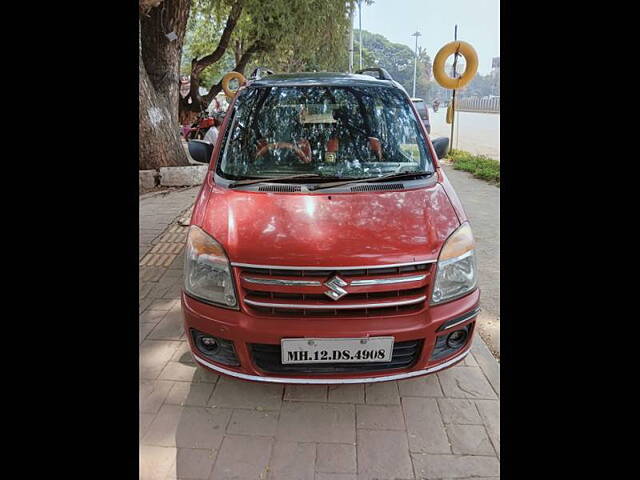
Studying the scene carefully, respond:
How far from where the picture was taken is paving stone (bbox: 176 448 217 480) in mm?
2064

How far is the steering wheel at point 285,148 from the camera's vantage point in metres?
3.11

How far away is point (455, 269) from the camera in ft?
7.54

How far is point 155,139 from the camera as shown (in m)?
7.91

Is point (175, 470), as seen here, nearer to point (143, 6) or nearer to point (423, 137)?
point (423, 137)

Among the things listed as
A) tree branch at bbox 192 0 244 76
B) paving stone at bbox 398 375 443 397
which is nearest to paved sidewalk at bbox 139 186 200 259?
paving stone at bbox 398 375 443 397

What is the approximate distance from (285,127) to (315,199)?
102 cm

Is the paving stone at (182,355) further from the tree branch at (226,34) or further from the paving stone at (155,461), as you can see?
the tree branch at (226,34)

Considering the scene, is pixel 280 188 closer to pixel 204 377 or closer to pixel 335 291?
pixel 335 291

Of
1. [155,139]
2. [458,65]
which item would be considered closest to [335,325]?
[155,139]

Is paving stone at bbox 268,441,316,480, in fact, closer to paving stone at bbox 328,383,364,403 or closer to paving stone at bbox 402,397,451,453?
paving stone at bbox 328,383,364,403

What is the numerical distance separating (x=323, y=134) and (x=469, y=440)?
2154 mm

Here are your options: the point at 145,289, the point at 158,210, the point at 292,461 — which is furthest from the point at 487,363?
the point at 158,210

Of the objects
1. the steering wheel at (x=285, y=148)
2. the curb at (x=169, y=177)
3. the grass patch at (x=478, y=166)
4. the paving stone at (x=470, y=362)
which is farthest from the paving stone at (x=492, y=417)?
the grass patch at (x=478, y=166)

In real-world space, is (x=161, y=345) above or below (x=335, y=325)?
below
